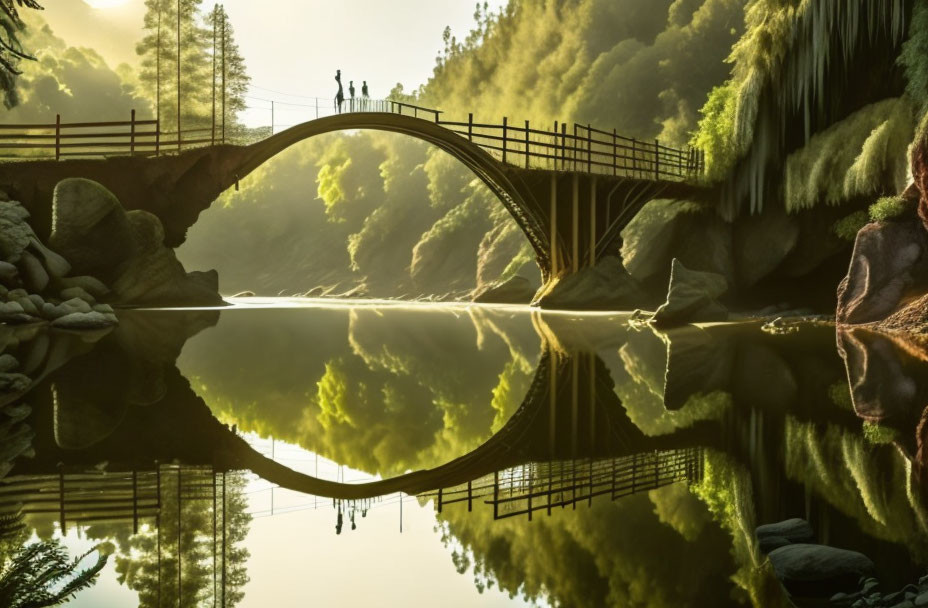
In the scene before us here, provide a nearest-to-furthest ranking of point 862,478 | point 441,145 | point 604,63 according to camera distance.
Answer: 1. point 862,478
2. point 441,145
3. point 604,63

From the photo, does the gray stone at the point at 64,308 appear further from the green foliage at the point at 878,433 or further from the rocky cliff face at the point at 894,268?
the rocky cliff face at the point at 894,268

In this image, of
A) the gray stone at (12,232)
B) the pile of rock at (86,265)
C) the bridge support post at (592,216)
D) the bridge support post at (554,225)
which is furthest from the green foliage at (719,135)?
the gray stone at (12,232)

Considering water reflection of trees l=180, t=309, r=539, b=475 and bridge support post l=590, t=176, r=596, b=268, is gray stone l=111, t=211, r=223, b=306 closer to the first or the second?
water reflection of trees l=180, t=309, r=539, b=475

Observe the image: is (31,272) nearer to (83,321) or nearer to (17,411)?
(83,321)

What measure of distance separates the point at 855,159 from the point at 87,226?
812 inches

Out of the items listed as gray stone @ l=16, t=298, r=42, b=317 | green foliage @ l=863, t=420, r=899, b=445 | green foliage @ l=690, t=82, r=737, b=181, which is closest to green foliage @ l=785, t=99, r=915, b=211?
green foliage @ l=690, t=82, r=737, b=181

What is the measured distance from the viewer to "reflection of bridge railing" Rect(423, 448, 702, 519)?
15.6ft

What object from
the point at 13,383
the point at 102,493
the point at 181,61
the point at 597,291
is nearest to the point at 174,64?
the point at 181,61

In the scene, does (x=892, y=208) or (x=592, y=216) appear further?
(x=592, y=216)

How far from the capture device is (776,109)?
25.8 meters

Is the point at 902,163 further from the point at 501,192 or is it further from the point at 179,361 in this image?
the point at 179,361

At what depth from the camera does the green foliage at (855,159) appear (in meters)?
20.8

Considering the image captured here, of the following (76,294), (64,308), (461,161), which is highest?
(461,161)

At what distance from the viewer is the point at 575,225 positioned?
29.2 meters
